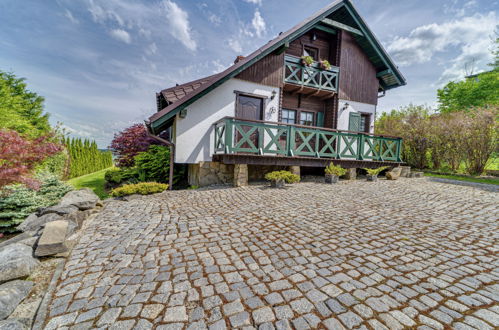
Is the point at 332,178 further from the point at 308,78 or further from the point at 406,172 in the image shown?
the point at 308,78

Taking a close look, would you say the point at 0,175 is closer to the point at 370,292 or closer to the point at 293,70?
the point at 370,292

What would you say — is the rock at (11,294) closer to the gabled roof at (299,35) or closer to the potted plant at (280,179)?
the gabled roof at (299,35)

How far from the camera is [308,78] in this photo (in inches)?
353

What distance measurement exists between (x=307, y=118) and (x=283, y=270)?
28.5ft

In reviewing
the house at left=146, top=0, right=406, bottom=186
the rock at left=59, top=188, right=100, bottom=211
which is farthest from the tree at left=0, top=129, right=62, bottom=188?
the house at left=146, top=0, right=406, bottom=186

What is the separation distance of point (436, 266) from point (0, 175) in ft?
26.6

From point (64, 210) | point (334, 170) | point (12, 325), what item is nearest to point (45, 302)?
point (12, 325)

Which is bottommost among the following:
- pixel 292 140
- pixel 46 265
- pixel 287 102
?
pixel 46 265

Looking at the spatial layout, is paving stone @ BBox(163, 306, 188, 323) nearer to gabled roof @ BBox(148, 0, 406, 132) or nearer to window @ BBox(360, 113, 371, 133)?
gabled roof @ BBox(148, 0, 406, 132)

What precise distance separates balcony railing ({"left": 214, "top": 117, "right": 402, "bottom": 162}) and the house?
0.04 m

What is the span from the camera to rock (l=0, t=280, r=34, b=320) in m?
1.82

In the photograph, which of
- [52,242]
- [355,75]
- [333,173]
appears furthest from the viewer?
[355,75]

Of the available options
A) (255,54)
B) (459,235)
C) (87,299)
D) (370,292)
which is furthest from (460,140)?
(87,299)

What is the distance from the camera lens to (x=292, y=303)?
73.7 inches
